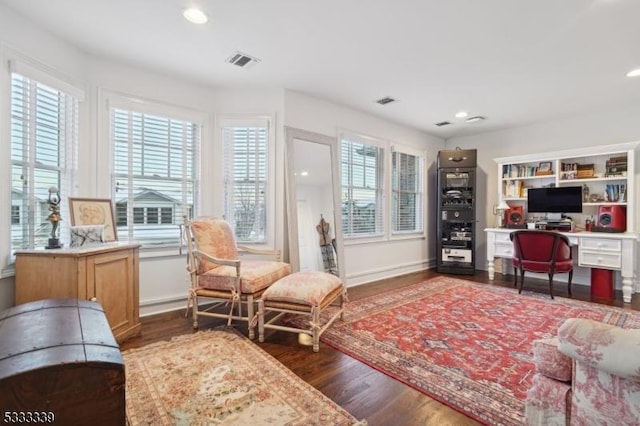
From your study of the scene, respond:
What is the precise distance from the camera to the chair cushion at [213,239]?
9.28 ft

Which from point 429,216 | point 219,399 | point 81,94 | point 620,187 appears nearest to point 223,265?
point 219,399

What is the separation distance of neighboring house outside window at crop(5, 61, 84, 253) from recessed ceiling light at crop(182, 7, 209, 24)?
128cm

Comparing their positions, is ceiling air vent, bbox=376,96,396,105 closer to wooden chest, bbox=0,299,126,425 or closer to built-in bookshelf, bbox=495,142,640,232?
built-in bookshelf, bbox=495,142,640,232

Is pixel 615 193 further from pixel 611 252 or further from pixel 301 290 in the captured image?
pixel 301 290

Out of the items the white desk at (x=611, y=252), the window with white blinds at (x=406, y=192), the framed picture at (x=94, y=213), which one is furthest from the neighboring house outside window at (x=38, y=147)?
the white desk at (x=611, y=252)

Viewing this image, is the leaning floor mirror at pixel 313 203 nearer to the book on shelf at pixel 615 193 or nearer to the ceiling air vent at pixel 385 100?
the ceiling air vent at pixel 385 100

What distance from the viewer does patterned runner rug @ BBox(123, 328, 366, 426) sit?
1557 mm

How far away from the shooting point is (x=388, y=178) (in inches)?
192

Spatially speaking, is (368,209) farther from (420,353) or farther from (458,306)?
(420,353)

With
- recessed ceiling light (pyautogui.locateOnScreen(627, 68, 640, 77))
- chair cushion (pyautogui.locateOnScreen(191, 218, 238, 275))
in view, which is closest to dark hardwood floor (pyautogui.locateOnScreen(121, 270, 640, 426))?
chair cushion (pyautogui.locateOnScreen(191, 218, 238, 275))

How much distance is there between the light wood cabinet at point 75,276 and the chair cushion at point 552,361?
267 cm

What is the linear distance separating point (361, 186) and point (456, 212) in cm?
196

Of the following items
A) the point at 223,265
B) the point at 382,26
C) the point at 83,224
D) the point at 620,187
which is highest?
the point at 382,26

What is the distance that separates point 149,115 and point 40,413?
9.28 feet
